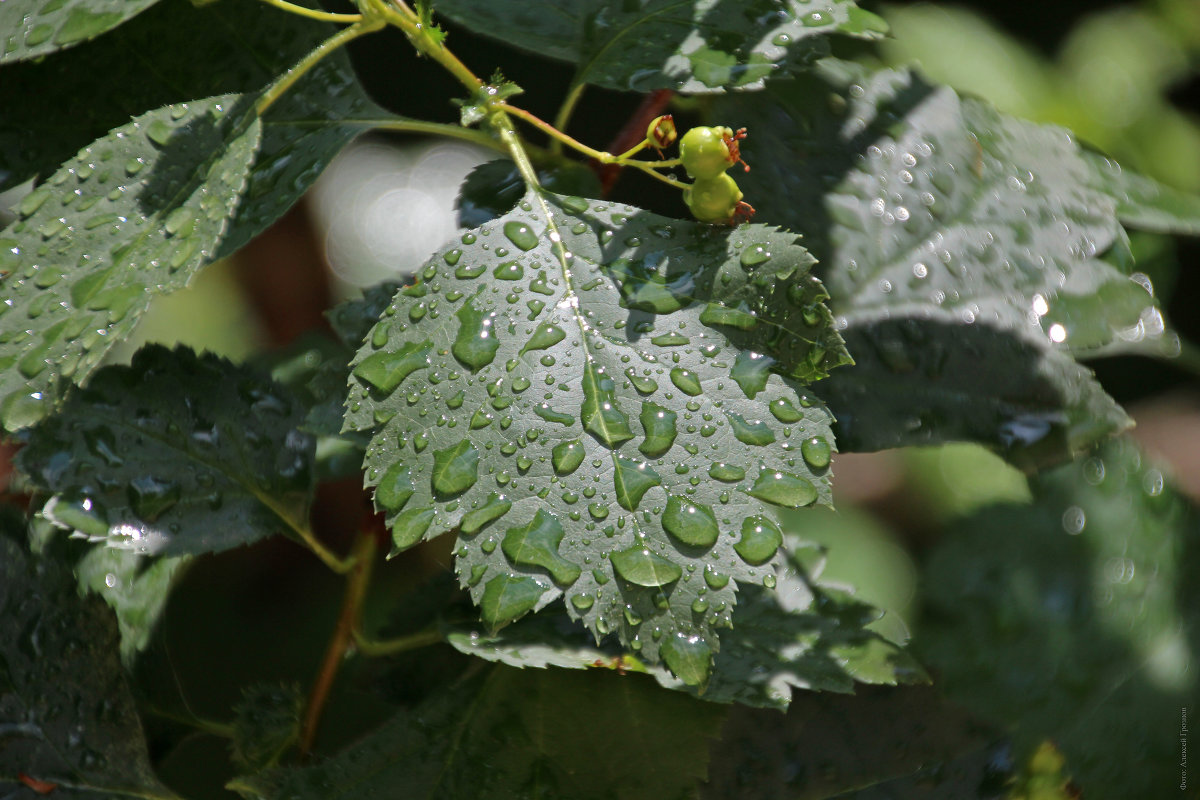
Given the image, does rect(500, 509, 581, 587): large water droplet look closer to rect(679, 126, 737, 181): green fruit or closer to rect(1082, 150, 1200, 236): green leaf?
rect(679, 126, 737, 181): green fruit

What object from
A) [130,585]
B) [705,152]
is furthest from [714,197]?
[130,585]

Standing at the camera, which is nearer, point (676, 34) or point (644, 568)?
point (644, 568)

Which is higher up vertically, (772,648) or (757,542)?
(757,542)

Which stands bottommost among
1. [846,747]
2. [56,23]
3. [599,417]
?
[846,747]

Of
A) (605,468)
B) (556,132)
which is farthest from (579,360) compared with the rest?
(556,132)

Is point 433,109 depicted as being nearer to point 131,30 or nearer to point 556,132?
point 131,30

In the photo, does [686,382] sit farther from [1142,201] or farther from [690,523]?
[1142,201]
